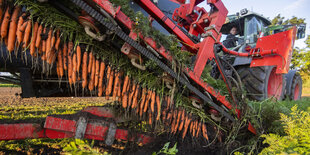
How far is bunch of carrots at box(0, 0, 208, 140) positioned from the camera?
1.31 meters

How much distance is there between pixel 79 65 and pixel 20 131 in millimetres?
828

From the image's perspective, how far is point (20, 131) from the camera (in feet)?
4.96

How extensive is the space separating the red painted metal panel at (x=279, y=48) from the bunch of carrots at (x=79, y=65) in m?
1.62

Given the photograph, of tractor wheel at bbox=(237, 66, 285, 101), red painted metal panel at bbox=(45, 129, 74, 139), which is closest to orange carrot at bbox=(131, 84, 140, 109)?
red painted metal panel at bbox=(45, 129, 74, 139)

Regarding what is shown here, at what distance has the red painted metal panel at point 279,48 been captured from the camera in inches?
98.9

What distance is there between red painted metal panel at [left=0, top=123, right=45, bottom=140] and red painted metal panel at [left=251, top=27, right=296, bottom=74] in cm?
321

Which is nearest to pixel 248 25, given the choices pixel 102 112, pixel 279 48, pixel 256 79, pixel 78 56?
pixel 256 79

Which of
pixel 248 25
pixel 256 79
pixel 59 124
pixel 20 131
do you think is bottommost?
pixel 20 131

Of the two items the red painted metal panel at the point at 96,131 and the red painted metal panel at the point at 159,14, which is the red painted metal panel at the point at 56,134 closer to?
the red painted metal panel at the point at 96,131

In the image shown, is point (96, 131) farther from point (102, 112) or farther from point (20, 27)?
point (20, 27)

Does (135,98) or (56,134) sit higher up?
(135,98)

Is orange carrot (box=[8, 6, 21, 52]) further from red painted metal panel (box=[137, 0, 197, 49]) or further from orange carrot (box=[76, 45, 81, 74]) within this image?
red painted metal panel (box=[137, 0, 197, 49])

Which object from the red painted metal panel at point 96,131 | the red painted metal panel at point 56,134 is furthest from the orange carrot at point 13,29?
the red painted metal panel at point 96,131

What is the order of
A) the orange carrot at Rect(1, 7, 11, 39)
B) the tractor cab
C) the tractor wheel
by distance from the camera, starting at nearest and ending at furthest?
the orange carrot at Rect(1, 7, 11, 39)
the tractor wheel
the tractor cab
